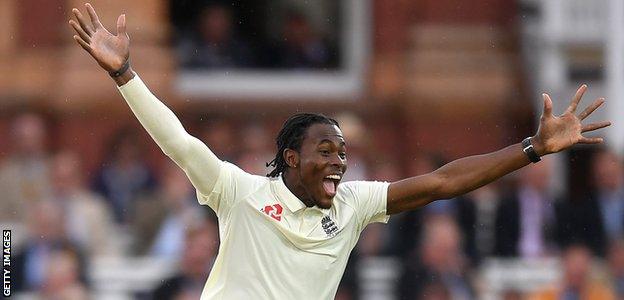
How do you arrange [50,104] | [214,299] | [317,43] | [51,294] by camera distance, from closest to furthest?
[214,299] < [51,294] < [50,104] < [317,43]

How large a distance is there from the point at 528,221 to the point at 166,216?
2.85 metres

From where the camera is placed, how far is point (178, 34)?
688 inches

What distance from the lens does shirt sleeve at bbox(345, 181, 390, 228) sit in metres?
8.59

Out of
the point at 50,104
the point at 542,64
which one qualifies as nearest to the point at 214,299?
the point at 50,104

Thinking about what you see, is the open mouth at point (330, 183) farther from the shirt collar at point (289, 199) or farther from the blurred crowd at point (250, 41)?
the blurred crowd at point (250, 41)

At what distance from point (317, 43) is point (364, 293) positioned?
5033 mm

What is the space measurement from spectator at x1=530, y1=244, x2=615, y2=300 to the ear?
18.0 ft

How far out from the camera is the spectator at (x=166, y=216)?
44.0ft

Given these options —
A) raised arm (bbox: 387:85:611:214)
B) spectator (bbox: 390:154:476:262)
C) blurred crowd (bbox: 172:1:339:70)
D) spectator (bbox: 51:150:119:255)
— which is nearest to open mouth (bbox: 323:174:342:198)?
raised arm (bbox: 387:85:611:214)

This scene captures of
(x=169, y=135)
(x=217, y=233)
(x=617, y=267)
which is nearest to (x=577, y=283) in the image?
(x=617, y=267)

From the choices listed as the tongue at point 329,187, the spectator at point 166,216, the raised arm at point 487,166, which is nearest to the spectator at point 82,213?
the spectator at point 166,216

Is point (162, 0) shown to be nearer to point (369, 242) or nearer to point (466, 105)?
point (466, 105)

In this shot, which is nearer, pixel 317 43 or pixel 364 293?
pixel 364 293

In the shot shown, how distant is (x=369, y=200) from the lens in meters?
8.60
